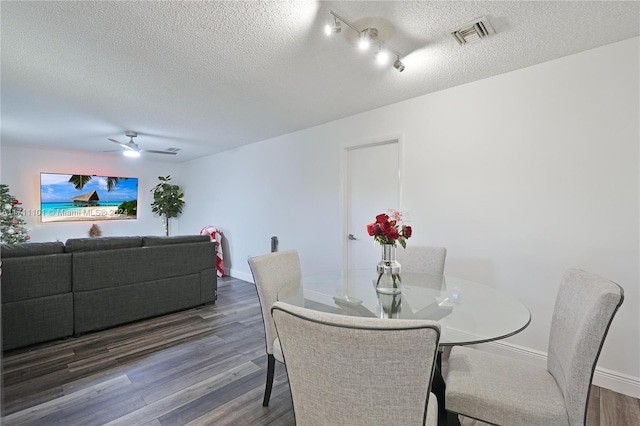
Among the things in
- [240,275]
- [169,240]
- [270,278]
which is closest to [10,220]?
[169,240]

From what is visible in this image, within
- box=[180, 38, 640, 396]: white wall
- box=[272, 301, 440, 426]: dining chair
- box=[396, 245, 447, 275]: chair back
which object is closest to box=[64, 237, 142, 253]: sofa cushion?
box=[180, 38, 640, 396]: white wall

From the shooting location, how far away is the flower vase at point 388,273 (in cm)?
180

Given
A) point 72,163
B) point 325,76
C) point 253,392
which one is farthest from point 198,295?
point 72,163

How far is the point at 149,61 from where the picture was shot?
2180 millimetres

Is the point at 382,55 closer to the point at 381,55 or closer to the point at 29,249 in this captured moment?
the point at 381,55

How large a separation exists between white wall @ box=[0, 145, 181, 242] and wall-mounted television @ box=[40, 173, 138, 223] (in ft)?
0.29

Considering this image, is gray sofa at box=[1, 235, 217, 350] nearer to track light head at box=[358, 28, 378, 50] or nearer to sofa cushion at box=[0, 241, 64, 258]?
sofa cushion at box=[0, 241, 64, 258]

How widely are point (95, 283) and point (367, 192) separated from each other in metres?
2.99

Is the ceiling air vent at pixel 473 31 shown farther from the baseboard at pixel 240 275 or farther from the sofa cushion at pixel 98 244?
the baseboard at pixel 240 275

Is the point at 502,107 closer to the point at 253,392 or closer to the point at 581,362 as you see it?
the point at 581,362

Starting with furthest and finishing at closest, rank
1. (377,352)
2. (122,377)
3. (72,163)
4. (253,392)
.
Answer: (72,163) → (122,377) → (253,392) → (377,352)

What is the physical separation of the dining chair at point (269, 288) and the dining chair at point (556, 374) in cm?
98

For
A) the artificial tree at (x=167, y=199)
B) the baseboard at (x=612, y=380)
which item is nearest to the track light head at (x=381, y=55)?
the baseboard at (x=612, y=380)

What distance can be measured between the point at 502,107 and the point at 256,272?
2.39 metres
